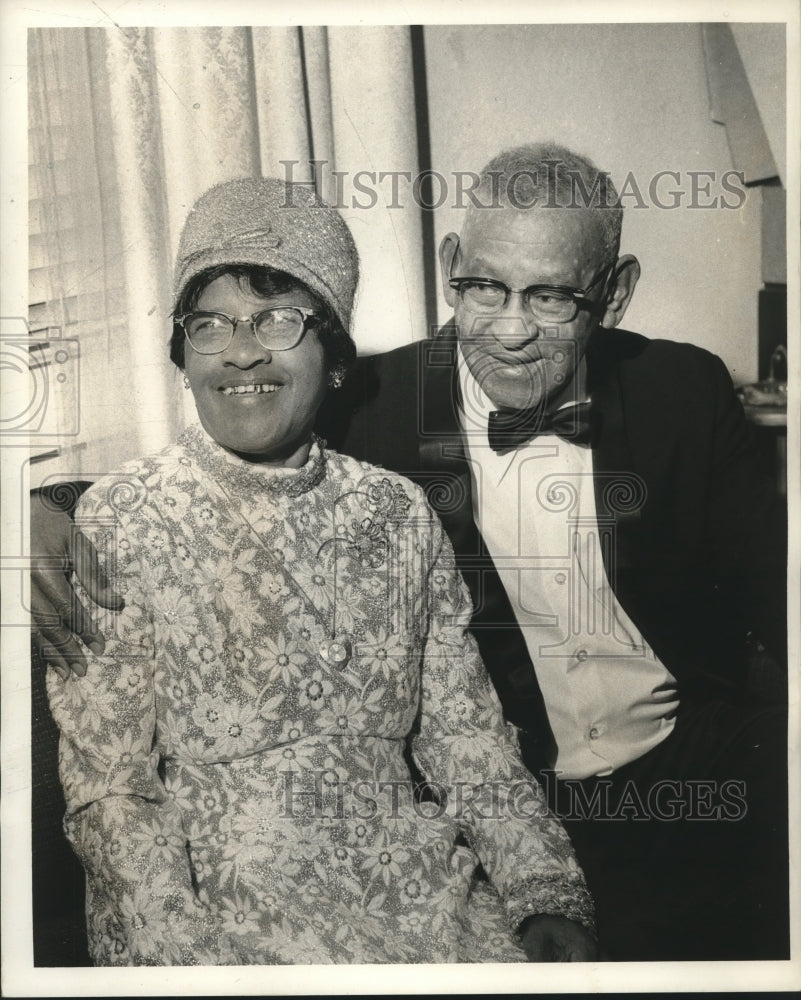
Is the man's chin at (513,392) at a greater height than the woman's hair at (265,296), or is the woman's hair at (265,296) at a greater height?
the woman's hair at (265,296)

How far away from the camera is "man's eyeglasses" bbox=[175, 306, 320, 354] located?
1.98m

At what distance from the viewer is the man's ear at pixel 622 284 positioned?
2080 mm

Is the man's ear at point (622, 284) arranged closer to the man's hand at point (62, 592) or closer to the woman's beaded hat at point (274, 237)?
the woman's beaded hat at point (274, 237)

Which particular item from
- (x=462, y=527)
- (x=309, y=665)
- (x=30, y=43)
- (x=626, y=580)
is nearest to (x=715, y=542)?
(x=626, y=580)

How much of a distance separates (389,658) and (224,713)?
35 centimetres

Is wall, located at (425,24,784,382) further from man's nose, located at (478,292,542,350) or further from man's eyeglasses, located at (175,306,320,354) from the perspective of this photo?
man's eyeglasses, located at (175,306,320,354)

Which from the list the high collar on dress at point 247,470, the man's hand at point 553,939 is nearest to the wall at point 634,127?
the high collar on dress at point 247,470

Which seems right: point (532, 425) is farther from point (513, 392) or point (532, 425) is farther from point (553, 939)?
point (553, 939)

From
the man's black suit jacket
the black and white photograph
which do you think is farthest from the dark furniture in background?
the man's black suit jacket

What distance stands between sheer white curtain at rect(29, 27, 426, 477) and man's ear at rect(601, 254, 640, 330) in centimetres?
40

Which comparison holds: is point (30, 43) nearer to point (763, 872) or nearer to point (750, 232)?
point (750, 232)

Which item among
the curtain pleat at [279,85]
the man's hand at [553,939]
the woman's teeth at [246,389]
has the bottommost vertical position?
the man's hand at [553,939]

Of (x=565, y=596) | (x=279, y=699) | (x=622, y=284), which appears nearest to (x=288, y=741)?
(x=279, y=699)

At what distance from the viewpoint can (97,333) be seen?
208cm
